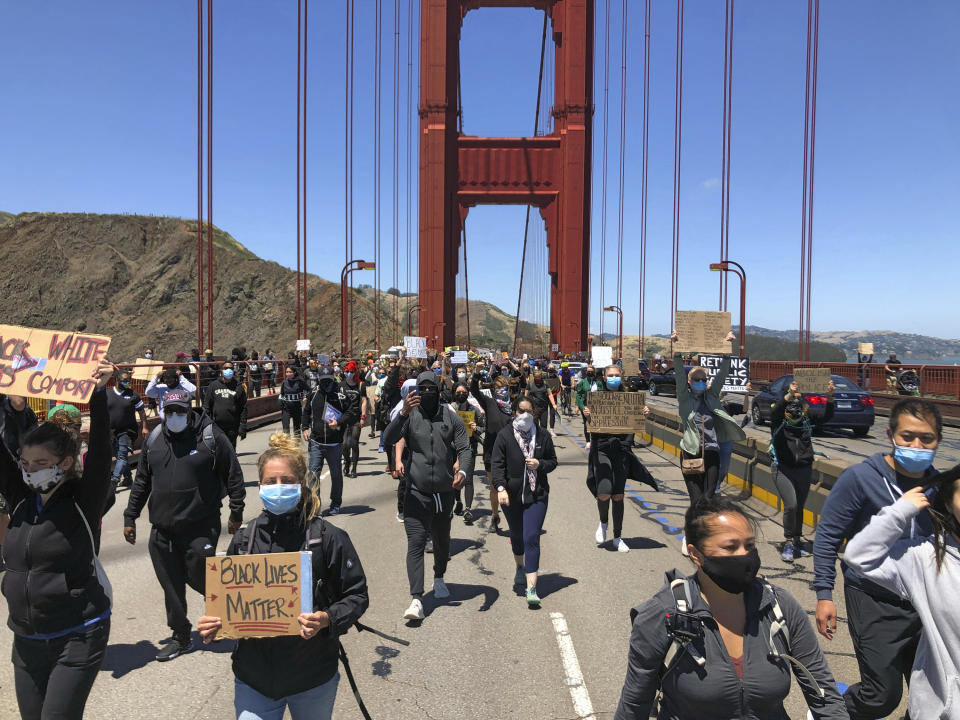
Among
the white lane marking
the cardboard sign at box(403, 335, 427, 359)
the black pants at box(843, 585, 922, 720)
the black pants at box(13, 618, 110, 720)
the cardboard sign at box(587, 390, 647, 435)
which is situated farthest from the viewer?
the cardboard sign at box(403, 335, 427, 359)

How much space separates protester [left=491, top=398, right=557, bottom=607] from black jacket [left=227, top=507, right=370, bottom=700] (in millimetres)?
2919

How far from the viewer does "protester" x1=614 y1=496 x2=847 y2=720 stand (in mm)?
1979

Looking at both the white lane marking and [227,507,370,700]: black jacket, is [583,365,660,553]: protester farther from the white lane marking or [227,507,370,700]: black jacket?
[227,507,370,700]: black jacket

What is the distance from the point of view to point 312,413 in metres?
A: 8.45

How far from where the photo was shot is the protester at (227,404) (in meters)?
9.70

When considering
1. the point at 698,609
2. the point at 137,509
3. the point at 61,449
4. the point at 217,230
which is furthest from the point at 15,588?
the point at 217,230

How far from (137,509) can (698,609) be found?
3.73 meters

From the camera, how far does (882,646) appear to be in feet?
9.44

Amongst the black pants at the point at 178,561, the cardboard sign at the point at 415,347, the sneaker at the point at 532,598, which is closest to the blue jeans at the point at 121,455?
the black pants at the point at 178,561

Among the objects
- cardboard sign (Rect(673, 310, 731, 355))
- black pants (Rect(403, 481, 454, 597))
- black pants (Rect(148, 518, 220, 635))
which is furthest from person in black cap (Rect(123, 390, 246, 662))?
cardboard sign (Rect(673, 310, 731, 355))

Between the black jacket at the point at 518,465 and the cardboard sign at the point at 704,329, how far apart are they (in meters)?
4.64

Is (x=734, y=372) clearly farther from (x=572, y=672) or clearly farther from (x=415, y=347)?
(x=415, y=347)

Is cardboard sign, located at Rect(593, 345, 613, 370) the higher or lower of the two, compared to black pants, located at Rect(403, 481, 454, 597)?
higher

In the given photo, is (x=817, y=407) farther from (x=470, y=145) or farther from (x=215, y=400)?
(x=470, y=145)
